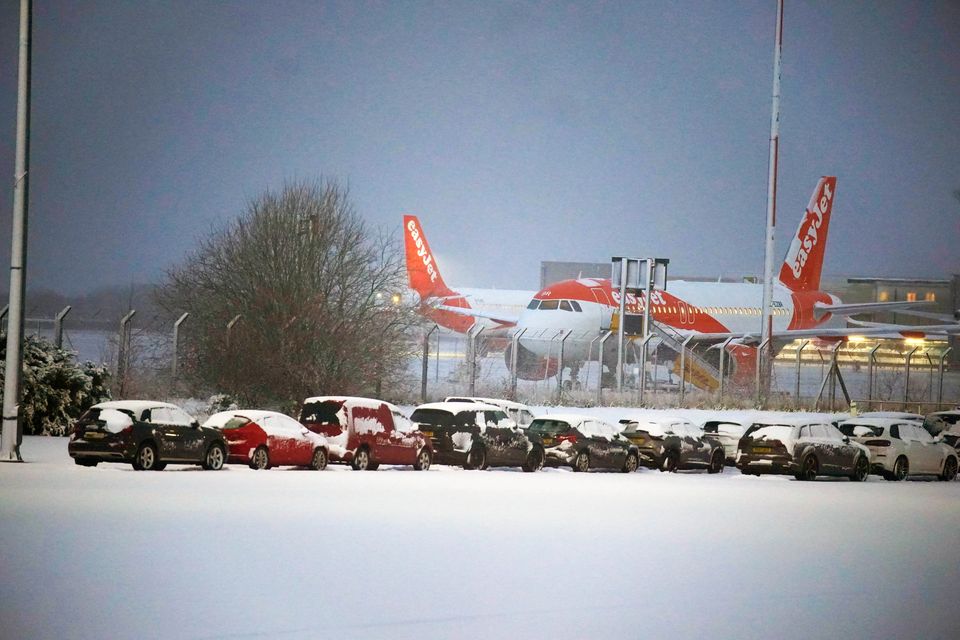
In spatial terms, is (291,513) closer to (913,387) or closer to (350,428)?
(350,428)

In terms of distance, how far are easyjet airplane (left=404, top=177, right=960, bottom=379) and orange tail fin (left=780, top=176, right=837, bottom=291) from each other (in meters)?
0.05

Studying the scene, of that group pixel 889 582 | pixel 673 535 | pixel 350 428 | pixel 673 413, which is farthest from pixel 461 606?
pixel 673 413

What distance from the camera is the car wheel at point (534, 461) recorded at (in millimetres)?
27719

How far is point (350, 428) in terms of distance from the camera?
25.3 metres

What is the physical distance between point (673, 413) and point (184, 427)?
19.6 metres

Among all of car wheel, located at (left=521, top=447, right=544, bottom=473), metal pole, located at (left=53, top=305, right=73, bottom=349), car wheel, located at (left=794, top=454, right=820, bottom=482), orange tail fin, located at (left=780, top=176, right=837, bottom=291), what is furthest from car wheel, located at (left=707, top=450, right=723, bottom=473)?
orange tail fin, located at (left=780, top=176, right=837, bottom=291)

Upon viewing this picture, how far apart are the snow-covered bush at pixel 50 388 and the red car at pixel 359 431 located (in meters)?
6.21

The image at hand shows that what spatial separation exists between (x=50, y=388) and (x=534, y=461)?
10.8 metres

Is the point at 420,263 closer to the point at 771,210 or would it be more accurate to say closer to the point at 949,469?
the point at 771,210

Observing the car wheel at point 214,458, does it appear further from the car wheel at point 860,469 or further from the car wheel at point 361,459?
the car wheel at point 860,469

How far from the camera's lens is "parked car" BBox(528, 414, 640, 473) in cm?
2833

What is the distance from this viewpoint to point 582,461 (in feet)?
93.2

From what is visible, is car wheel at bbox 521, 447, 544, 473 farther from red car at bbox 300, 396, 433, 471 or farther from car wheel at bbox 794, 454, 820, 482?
car wheel at bbox 794, 454, 820, 482

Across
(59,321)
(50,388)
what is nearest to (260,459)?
(50,388)
